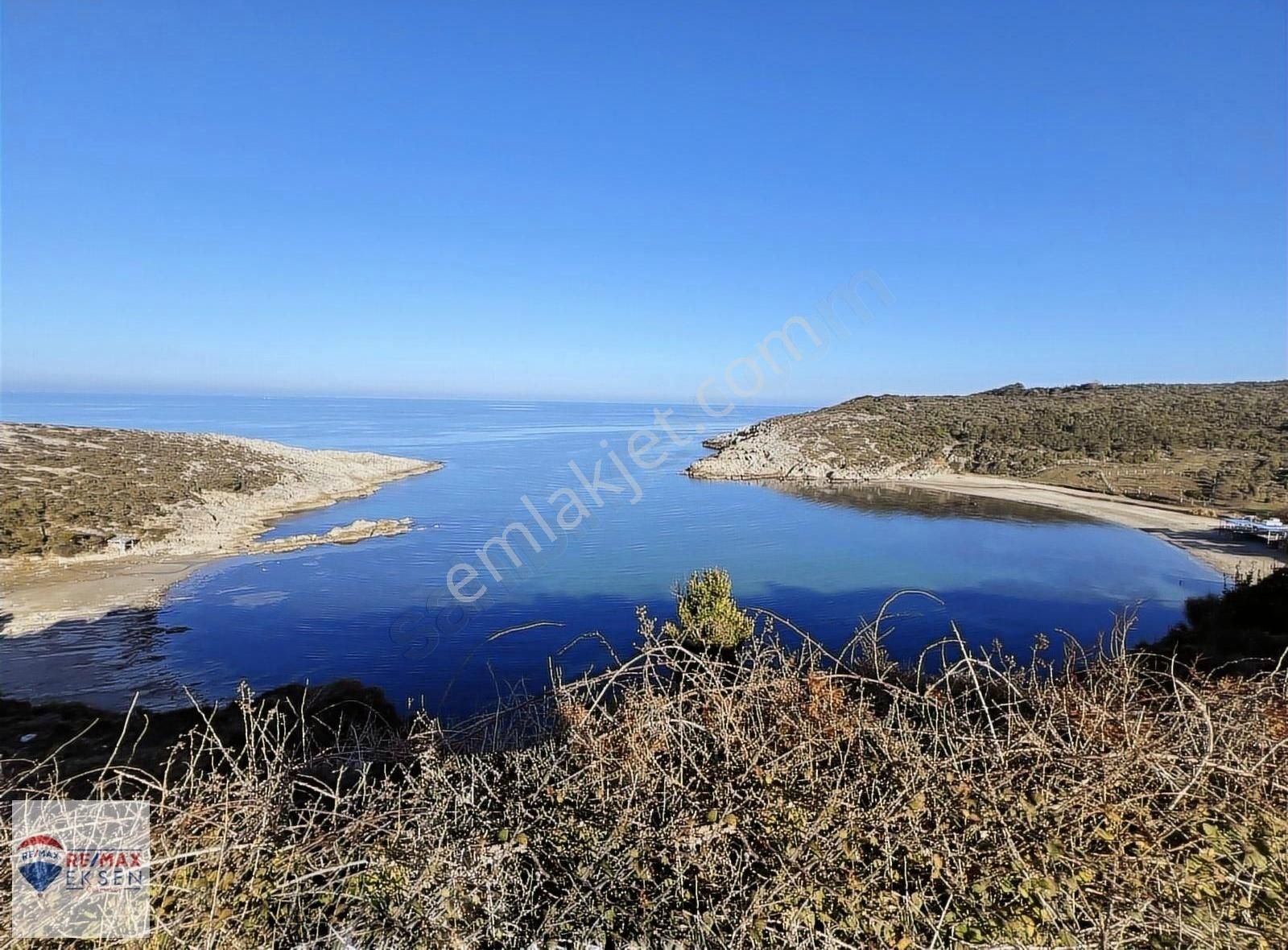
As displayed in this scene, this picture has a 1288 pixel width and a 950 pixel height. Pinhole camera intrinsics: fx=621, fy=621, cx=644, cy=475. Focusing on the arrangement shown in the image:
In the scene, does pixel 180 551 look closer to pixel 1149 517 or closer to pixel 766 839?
pixel 766 839

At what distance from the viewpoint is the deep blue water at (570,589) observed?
14.4 meters

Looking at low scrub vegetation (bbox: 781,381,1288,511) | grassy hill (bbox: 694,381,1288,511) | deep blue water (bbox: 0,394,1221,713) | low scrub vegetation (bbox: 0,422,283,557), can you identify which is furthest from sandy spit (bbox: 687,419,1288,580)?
low scrub vegetation (bbox: 0,422,283,557)

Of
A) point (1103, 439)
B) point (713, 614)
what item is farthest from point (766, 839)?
point (1103, 439)

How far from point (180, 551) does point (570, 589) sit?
51.5 ft

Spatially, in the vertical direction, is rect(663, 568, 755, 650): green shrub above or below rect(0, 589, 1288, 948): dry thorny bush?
below

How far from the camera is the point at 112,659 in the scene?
14414 millimetres

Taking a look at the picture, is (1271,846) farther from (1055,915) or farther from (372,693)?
(372,693)

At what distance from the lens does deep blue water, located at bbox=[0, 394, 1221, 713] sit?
14.4 meters

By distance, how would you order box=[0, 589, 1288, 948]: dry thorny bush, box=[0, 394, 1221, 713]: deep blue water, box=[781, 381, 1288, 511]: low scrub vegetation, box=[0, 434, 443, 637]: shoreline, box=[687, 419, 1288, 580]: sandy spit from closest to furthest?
1. box=[0, 589, 1288, 948]: dry thorny bush
2. box=[0, 394, 1221, 713]: deep blue water
3. box=[0, 434, 443, 637]: shoreline
4. box=[687, 419, 1288, 580]: sandy spit
5. box=[781, 381, 1288, 511]: low scrub vegetation

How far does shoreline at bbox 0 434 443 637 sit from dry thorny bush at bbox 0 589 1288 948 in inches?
Result: 767

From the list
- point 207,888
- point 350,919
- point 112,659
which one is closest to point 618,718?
point 350,919

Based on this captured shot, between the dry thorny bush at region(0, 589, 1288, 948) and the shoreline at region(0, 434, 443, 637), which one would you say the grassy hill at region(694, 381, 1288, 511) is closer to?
the shoreline at region(0, 434, 443, 637)

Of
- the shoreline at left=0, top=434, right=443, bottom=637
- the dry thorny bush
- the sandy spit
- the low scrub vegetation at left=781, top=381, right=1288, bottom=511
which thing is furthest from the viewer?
the low scrub vegetation at left=781, top=381, right=1288, bottom=511
